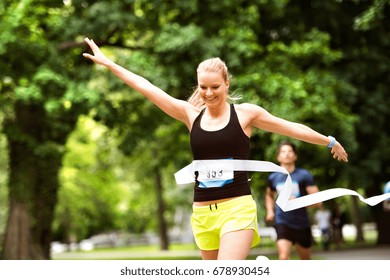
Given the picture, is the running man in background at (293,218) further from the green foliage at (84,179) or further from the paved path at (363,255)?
the green foliage at (84,179)

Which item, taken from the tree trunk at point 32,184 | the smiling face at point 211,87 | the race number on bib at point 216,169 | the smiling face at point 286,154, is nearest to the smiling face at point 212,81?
the smiling face at point 211,87

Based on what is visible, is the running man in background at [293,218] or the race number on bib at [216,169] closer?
the race number on bib at [216,169]

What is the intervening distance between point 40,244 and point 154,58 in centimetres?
598

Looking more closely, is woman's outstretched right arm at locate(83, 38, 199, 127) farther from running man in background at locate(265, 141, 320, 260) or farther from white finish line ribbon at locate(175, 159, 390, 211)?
running man in background at locate(265, 141, 320, 260)

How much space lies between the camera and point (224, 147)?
4.72 m

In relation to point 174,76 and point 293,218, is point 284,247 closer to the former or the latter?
point 293,218

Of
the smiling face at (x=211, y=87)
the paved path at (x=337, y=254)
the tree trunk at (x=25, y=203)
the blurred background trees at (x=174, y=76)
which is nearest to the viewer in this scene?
the smiling face at (x=211, y=87)

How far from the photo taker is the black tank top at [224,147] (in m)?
4.72

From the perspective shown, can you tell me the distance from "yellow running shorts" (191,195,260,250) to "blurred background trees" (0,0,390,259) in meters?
11.3

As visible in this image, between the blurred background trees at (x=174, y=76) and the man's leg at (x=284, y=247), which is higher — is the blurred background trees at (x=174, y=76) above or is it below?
above

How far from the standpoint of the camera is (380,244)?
2662 cm

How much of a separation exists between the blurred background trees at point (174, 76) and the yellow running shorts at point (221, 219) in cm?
1132

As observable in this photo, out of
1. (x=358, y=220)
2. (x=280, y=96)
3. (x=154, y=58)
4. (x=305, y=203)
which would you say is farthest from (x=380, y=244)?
(x=305, y=203)

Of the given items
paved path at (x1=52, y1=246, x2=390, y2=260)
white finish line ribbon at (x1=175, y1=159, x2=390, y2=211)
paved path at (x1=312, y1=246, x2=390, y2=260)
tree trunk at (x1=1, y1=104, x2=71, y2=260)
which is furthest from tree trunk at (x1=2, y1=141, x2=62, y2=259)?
white finish line ribbon at (x1=175, y1=159, x2=390, y2=211)
